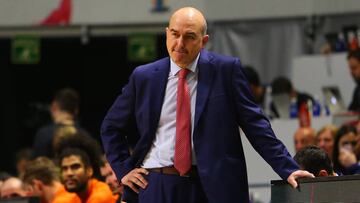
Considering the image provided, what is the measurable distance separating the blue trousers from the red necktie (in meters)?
0.06

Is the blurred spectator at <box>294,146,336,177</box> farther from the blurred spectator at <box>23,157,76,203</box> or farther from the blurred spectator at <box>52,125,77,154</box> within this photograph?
the blurred spectator at <box>52,125,77,154</box>

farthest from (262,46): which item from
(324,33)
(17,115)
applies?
(17,115)

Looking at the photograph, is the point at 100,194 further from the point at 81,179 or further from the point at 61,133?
the point at 61,133

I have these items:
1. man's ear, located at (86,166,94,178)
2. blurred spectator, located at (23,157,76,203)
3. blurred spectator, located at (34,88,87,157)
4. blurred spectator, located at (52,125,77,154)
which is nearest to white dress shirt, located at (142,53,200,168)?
man's ear, located at (86,166,94,178)

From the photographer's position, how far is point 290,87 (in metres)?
12.0

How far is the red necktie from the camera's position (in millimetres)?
6477

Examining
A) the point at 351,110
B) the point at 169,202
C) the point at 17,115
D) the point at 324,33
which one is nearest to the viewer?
the point at 169,202

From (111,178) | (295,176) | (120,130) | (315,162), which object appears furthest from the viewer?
(111,178)

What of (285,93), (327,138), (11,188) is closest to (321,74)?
(285,93)

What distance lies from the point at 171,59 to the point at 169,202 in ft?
2.64

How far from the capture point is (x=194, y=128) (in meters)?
6.52

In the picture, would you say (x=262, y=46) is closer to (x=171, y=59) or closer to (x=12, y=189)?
(x=12, y=189)

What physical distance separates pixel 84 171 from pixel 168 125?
2475 mm

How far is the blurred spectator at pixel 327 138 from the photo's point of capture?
33.5ft
